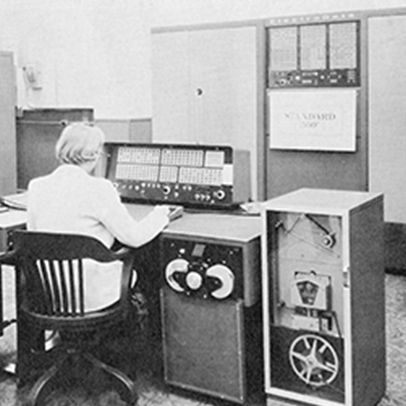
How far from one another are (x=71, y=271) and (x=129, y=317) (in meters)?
0.42

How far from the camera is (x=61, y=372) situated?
8.56ft

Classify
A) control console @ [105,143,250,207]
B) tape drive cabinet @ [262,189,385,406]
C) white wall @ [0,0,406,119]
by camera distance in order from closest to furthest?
tape drive cabinet @ [262,189,385,406]
control console @ [105,143,250,207]
white wall @ [0,0,406,119]

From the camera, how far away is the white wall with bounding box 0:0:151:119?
18.0 feet

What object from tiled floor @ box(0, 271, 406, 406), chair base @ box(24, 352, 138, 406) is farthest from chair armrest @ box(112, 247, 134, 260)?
tiled floor @ box(0, 271, 406, 406)

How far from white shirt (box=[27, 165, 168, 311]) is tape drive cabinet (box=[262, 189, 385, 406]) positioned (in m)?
0.49

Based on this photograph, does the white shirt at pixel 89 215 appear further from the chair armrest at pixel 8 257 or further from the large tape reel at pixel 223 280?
the large tape reel at pixel 223 280

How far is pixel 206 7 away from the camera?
5207 mm

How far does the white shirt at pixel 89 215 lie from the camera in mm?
2342

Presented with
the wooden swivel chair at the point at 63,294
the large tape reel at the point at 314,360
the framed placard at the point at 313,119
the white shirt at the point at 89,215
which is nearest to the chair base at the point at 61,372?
the wooden swivel chair at the point at 63,294

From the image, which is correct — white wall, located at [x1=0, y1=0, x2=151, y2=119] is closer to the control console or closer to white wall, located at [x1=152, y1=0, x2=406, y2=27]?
white wall, located at [x1=152, y1=0, x2=406, y2=27]

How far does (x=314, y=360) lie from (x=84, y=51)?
157 inches

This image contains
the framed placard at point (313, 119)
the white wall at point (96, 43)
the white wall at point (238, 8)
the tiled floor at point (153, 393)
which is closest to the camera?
the tiled floor at point (153, 393)

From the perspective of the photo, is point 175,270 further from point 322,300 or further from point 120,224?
point 322,300

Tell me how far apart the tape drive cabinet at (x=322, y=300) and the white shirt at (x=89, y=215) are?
0.49 m
